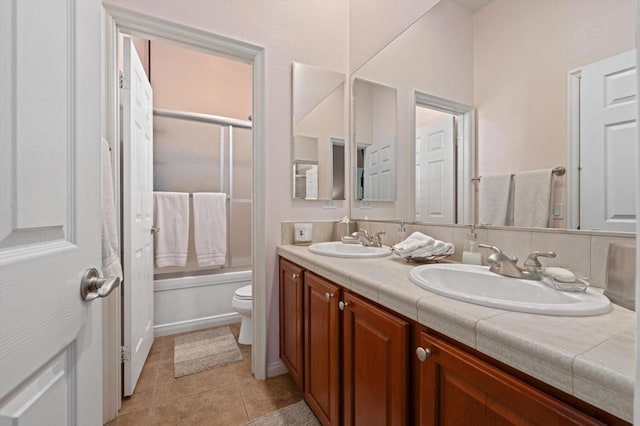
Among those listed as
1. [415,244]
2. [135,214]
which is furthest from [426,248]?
[135,214]

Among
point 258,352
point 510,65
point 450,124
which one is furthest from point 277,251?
point 510,65

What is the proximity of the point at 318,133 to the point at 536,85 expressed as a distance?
122cm

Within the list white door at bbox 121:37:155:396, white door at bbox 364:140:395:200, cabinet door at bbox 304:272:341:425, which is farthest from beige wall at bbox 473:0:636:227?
white door at bbox 121:37:155:396

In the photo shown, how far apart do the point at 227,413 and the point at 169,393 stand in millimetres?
405

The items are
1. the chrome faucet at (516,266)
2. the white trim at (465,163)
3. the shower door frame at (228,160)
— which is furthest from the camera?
the shower door frame at (228,160)

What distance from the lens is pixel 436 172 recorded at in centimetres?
136

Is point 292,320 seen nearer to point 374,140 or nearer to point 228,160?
point 374,140

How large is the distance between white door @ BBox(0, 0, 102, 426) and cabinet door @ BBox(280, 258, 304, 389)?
85cm

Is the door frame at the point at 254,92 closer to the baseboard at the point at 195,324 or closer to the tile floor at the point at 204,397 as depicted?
the tile floor at the point at 204,397

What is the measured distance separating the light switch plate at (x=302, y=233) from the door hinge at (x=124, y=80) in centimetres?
120

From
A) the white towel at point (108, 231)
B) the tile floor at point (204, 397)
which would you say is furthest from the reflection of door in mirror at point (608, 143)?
the white towel at point (108, 231)

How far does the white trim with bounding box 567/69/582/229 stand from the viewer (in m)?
0.85

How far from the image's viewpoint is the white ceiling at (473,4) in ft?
3.74

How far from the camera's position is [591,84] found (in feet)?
2.70
